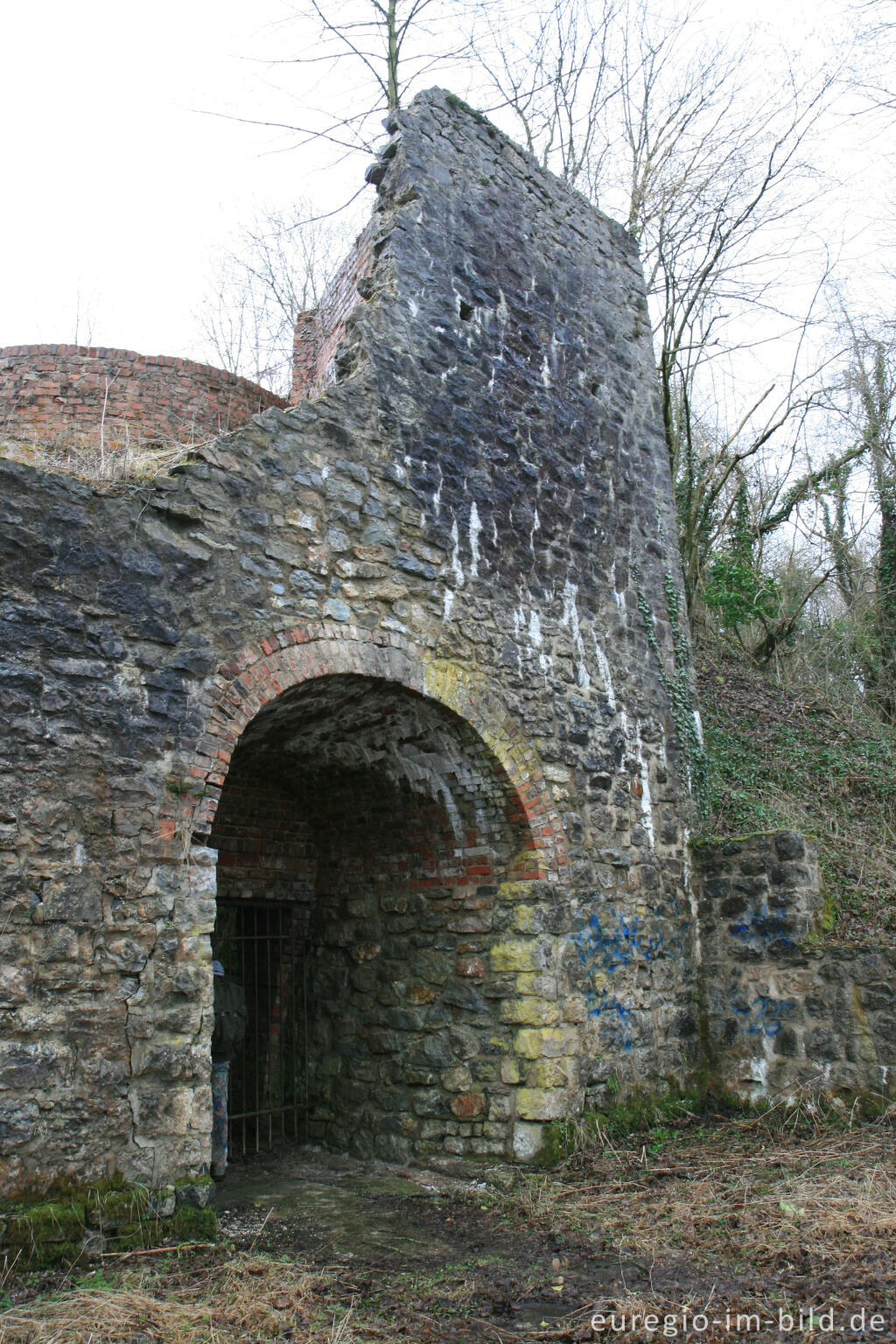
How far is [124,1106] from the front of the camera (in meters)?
3.96

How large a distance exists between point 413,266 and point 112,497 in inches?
118

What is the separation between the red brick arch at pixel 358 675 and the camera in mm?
4523

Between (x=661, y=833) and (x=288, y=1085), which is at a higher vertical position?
(x=661, y=833)

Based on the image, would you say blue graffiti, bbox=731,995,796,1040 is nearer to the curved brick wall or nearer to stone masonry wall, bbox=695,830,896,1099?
stone masonry wall, bbox=695,830,896,1099

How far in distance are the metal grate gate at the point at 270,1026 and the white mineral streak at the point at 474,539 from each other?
289cm

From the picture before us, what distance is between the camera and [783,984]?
7.03m

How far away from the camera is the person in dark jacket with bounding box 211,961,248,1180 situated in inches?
194

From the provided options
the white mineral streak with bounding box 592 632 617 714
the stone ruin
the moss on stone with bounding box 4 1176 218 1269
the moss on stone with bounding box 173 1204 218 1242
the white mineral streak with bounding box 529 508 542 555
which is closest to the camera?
the moss on stone with bounding box 4 1176 218 1269

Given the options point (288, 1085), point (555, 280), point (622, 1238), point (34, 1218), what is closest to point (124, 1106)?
point (34, 1218)

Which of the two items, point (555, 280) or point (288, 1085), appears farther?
point (555, 280)

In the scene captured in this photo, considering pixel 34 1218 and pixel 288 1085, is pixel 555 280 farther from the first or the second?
pixel 34 1218

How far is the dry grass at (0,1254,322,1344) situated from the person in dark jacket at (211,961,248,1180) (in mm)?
1092

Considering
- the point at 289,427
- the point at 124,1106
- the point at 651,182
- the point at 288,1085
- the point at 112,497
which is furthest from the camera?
the point at 651,182

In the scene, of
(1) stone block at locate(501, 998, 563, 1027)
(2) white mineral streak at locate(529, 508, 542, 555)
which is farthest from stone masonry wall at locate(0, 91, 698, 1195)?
(2) white mineral streak at locate(529, 508, 542, 555)
